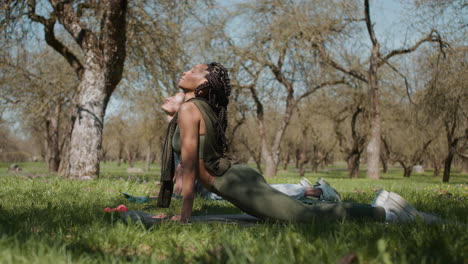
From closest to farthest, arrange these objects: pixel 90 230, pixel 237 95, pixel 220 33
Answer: pixel 90 230 → pixel 220 33 → pixel 237 95

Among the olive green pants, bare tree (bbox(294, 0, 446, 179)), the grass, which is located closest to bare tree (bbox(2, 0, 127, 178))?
the grass

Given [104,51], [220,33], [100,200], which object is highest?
[220,33]

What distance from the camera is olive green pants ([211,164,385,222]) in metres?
3.44

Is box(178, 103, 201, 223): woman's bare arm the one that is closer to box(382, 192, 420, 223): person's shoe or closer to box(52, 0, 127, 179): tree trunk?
box(382, 192, 420, 223): person's shoe

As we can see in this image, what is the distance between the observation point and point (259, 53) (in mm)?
18812

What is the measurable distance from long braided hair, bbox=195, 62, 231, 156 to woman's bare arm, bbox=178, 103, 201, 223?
0.35 metres

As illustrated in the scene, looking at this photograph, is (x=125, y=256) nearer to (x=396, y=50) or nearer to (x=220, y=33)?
(x=396, y=50)

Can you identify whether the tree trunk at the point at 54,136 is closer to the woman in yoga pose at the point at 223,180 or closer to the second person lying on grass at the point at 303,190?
the second person lying on grass at the point at 303,190

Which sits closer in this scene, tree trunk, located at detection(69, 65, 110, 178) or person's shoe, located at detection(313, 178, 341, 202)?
person's shoe, located at detection(313, 178, 341, 202)

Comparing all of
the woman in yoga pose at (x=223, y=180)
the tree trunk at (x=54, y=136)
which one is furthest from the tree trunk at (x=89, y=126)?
the tree trunk at (x=54, y=136)

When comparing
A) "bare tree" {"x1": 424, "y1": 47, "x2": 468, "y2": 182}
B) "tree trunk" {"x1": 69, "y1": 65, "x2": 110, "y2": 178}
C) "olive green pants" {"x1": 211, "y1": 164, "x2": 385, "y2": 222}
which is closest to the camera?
"olive green pants" {"x1": 211, "y1": 164, "x2": 385, "y2": 222}

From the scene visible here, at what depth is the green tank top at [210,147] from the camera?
3.69m

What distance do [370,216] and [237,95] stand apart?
64.3ft

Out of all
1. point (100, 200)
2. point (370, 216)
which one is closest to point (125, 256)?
point (370, 216)
